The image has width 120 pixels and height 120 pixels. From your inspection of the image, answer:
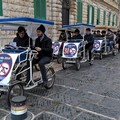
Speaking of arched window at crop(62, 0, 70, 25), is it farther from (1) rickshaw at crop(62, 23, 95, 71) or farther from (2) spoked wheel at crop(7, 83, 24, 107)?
(2) spoked wheel at crop(7, 83, 24, 107)

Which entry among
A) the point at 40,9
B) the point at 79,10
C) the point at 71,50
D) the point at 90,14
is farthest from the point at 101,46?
the point at 90,14

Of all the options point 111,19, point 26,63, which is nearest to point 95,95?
point 26,63

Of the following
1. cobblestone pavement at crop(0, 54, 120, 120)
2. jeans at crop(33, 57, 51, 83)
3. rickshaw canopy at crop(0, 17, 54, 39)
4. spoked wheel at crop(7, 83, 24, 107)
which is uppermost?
rickshaw canopy at crop(0, 17, 54, 39)

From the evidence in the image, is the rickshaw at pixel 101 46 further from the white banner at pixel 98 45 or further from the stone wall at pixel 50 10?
the stone wall at pixel 50 10

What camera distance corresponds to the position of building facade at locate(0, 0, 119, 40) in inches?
508

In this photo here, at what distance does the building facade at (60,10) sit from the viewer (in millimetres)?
12914

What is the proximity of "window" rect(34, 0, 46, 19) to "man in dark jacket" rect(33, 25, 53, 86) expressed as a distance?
9171mm

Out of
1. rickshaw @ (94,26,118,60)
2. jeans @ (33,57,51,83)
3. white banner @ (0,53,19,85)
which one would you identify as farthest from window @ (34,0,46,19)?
white banner @ (0,53,19,85)

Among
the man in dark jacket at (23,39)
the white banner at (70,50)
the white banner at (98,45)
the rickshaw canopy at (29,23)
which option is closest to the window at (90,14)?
the white banner at (98,45)

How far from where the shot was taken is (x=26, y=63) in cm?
551

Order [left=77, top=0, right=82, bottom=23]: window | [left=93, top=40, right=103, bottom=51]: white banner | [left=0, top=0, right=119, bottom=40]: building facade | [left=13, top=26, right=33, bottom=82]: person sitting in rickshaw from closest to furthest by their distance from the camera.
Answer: [left=13, top=26, right=33, bottom=82]: person sitting in rickshaw → [left=93, top=40, right=103, bottom=51]: white banner → [left=0, top=0, right=119, bottom=40]: building facade → [left=77, top=0, right=82, bottom=23]: window

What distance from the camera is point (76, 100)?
5.34 meters

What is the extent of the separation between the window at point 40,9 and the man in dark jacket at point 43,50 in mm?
9171

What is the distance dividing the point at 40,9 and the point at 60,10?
3.14 metres
